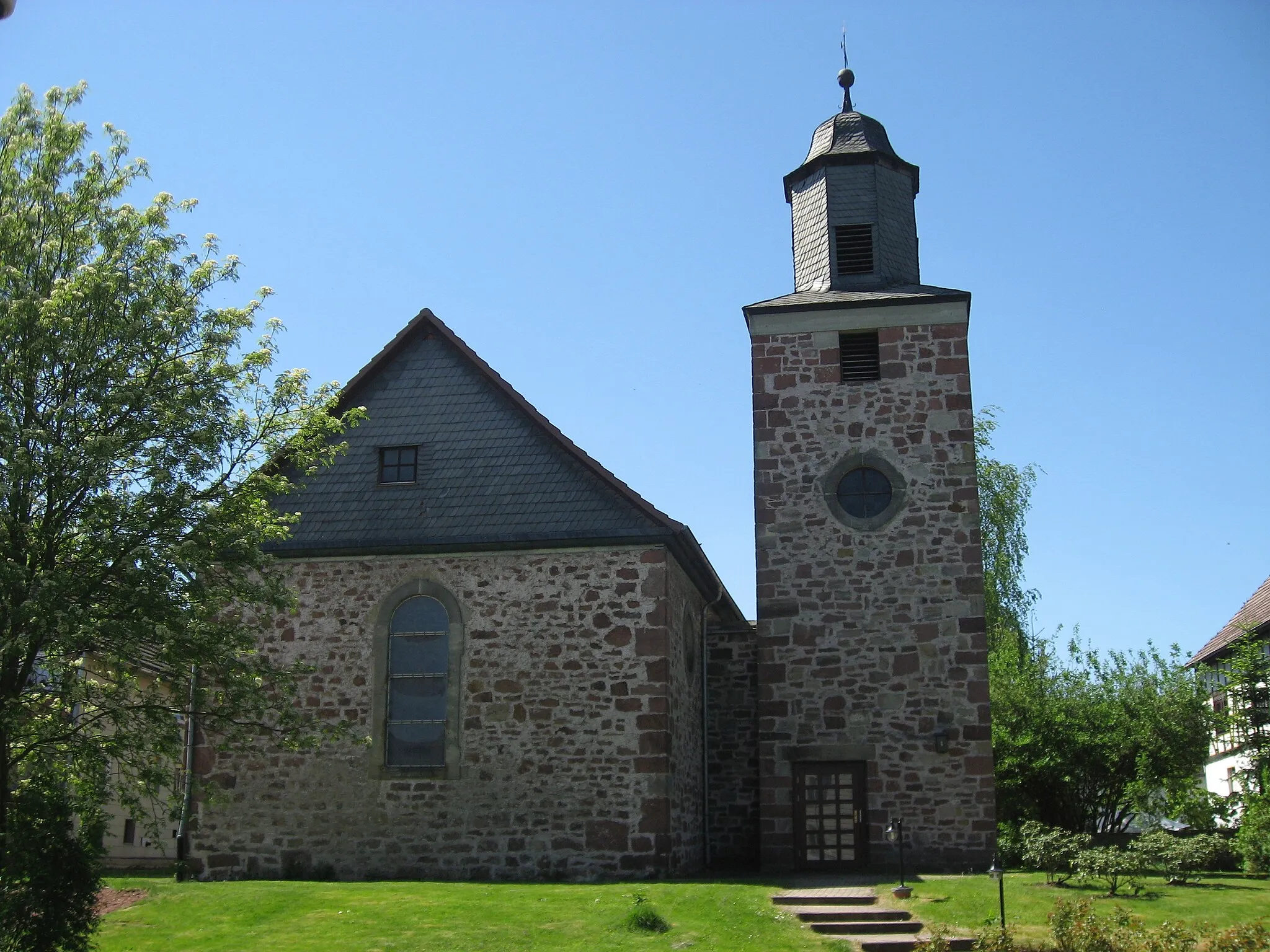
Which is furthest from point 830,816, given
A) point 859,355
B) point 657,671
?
Answer: point 859,355

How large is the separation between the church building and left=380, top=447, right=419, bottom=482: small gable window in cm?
5

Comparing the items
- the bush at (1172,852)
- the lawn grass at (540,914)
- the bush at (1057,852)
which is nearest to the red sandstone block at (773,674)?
the lawn grass at (540,914)

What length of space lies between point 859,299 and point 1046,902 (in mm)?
9635

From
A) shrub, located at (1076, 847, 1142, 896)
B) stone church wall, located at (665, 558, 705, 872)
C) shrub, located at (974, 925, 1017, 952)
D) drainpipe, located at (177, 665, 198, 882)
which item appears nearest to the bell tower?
stone church wall, located at (665, 558, 705, 872)

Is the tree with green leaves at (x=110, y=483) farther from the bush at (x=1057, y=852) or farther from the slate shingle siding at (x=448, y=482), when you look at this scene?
the bush at (x=1057, y=852)

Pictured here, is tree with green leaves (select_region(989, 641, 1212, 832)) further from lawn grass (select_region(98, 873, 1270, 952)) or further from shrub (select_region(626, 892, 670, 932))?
shrub (select_region(626, 892, 670, 932))

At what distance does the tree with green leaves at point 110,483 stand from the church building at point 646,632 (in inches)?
133

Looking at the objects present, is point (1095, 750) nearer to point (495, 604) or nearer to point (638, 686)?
point (638, 686)

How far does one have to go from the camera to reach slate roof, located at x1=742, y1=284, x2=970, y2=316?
63.9ft

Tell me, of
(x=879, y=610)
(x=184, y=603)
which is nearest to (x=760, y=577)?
(x=879, y=610)

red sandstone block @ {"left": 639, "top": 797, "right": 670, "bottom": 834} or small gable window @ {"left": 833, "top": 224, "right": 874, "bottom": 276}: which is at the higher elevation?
small gable window @ {"left": 833, "top": 224, "right": 874, "bottom": 276}

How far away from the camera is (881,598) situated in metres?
18.6

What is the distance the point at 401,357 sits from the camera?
19.1m

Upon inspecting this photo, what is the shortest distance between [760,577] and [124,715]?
9.77 metres
